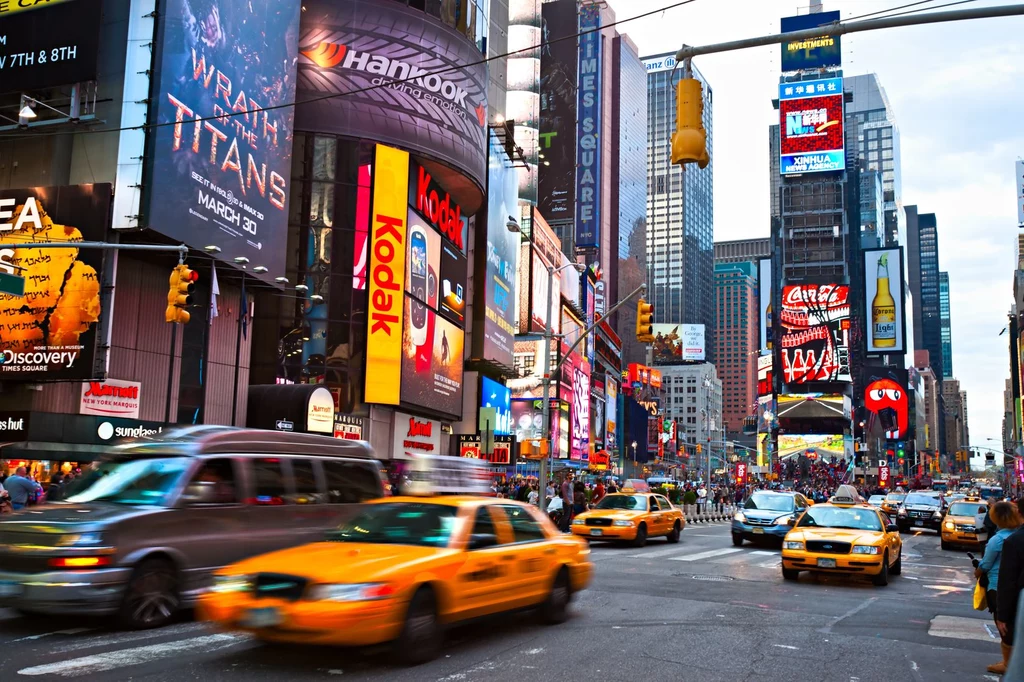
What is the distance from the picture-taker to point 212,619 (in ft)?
26.2

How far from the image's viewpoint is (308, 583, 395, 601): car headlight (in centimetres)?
754

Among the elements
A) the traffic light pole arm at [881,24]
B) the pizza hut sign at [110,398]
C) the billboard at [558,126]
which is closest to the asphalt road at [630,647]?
the traffic light pole arm at [881,24]

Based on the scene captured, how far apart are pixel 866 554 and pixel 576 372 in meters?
82.7

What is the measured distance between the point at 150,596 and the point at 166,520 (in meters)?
0.79

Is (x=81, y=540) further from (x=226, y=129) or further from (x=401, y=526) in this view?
(x=226, y=129)

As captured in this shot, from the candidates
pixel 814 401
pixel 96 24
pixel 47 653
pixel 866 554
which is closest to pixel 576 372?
pixel 814 401

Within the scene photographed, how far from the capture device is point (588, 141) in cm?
14662

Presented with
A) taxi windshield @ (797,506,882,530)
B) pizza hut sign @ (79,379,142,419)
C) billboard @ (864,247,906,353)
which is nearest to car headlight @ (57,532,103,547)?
taxi windshield @ (797,506,882,530)

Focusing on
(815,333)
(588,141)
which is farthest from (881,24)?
(588,141)

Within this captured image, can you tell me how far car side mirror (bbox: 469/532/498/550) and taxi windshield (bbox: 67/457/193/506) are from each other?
357cm

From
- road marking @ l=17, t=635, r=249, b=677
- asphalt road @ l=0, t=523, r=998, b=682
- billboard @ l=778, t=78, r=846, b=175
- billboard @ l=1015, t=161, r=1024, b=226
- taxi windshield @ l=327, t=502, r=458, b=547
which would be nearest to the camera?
road marking @ l=17, t=635, r=249, b=677

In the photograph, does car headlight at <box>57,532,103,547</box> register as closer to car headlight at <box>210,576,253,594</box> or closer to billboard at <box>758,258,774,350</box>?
car headlight at <box>210,576,253,594</box>

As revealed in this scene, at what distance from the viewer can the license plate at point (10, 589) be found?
9.23 metres

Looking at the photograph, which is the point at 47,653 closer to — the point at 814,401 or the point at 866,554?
the point at 866,554
